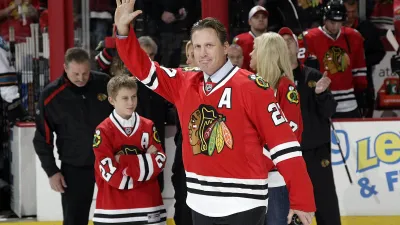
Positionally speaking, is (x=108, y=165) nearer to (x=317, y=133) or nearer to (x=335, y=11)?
(x=317, y=133)

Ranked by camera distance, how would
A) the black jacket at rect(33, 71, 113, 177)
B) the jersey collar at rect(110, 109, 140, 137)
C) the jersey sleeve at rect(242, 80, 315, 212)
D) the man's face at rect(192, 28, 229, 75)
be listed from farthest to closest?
the black jacket at rect(33, 71, 113, 177) → the jersey collar at rect(110, 109, 140, 137) → the man's face at rect(192, 28, 229, 75) → the jersey sleeve at rect(242, 80, 315, 212)

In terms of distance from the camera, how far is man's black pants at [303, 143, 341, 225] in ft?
17.4

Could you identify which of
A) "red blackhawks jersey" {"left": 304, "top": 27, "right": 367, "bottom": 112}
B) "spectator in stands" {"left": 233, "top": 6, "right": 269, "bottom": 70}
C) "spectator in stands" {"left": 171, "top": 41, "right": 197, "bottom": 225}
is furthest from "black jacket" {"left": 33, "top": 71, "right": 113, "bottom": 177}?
"red blackhawks jersey" {"left": 304, "top": 27, "right": 367, "bottom": 112}

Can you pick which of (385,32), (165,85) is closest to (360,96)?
(385,32)

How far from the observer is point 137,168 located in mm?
4852

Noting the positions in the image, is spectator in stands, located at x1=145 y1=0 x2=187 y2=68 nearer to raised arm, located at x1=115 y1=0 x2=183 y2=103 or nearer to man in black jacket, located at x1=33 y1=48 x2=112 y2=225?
man in black jacket, located at x1=33 y1=48 x2=112 y2=225

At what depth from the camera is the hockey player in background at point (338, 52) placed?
7230 millimetres

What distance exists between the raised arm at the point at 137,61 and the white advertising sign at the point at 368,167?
3015 mm

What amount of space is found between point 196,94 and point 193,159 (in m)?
0.27

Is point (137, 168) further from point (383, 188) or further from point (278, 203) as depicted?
point (383, 188)

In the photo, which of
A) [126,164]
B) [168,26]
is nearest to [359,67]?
[168,26]

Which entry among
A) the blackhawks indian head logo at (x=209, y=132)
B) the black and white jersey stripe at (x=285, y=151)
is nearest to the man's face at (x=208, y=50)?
the blackhawks indian head logo at (x=209, y=132)

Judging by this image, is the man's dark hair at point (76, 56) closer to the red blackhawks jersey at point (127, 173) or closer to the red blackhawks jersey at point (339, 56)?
the red blackhawks jersey at point (127, 173)

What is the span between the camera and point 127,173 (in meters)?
4.83
